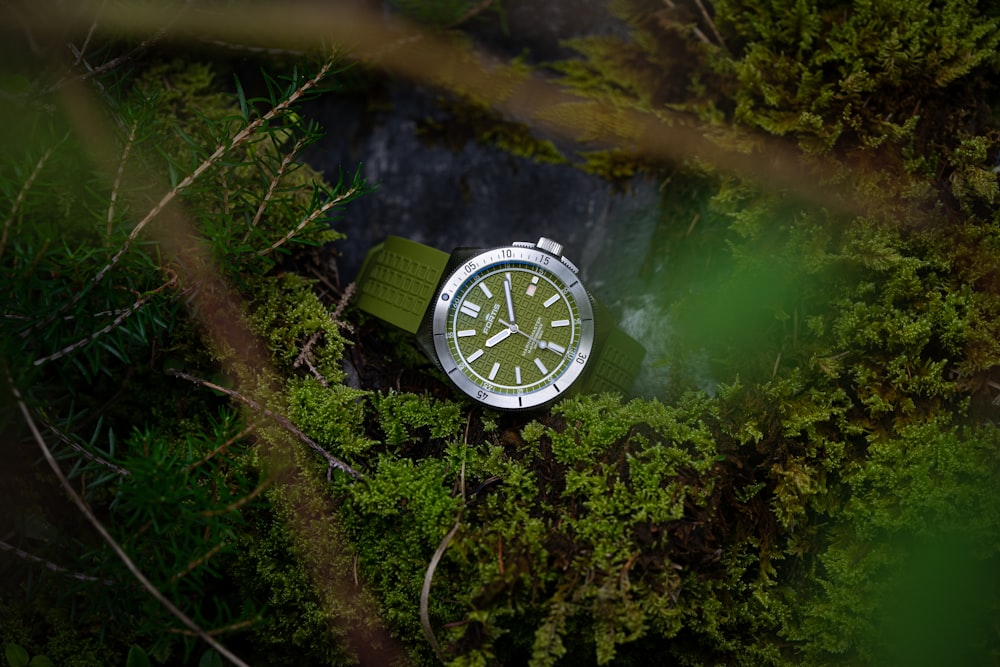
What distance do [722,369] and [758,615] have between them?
1058 mm

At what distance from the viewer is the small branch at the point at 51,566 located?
9.00ft

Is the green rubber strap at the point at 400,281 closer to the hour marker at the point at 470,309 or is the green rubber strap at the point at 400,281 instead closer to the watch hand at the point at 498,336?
the hour marker at the point at 470,309

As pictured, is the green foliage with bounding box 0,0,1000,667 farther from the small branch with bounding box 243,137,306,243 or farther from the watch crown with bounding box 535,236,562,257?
the watch crown with bounding box 535,236,562,257

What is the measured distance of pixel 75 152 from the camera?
3.03 meters

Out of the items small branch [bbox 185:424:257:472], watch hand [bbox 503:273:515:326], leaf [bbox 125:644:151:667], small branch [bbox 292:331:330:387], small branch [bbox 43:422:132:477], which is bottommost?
leaf [bbox 125:644:151:667]

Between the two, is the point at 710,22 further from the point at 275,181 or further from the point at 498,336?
the point at 275,181

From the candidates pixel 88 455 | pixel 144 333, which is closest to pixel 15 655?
pixel 88 455

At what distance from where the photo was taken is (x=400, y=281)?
346 centimetres

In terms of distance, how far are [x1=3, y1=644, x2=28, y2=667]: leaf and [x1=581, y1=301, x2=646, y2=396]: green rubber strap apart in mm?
2553

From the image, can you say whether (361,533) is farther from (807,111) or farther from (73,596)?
Answer: (807,111)

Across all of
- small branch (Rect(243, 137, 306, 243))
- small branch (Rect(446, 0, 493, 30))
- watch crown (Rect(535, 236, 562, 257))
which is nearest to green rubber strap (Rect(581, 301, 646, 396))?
watch crown (Rect(535, 236, 562, 257))

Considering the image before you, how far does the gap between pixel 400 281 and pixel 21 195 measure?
1.51 meters

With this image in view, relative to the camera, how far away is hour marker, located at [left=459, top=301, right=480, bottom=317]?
3.35m

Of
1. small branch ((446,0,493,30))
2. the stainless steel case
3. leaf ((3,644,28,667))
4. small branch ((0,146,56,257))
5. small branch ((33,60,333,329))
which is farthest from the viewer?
small branch ((446,0,493,30))
